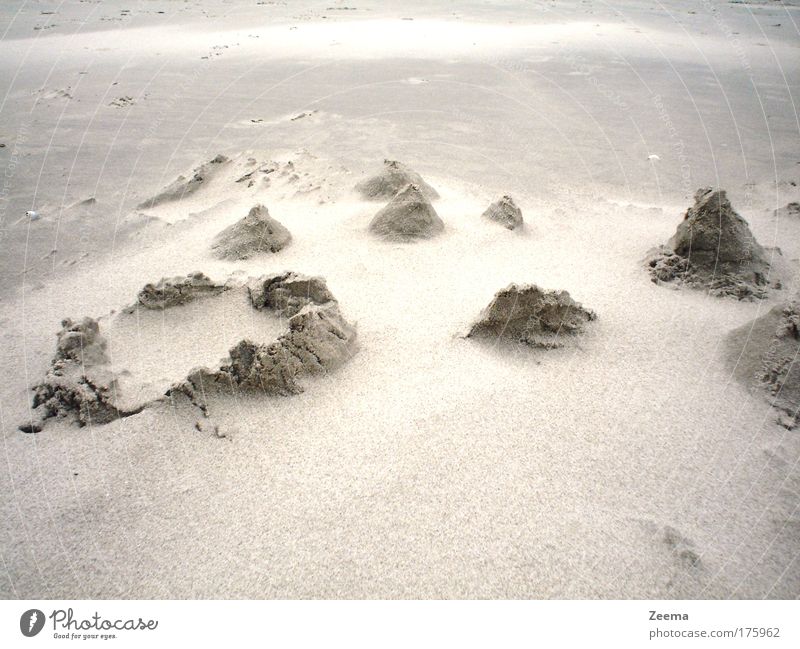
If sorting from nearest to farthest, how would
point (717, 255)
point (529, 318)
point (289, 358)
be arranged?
point (289, 358) < point (529, 318) < point (717, 255)

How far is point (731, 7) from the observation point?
2106 centimetres

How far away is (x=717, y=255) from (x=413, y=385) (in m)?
2.90

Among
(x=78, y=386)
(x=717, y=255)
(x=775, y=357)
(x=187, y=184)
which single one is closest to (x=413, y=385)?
(x=78, y=386)

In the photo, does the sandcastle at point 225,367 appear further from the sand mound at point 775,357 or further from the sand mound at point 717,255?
the sand mound at point 717,255

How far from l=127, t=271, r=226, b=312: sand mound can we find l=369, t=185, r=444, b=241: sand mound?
1.74m

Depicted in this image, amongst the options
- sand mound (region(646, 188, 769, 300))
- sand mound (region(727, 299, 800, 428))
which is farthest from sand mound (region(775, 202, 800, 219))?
sand mound (region(727, 299, 800, 428))

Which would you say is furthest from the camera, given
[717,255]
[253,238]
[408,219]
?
[408,219]

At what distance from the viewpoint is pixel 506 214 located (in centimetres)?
523

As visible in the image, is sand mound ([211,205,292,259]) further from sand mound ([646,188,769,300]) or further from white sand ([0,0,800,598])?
sand mound ([646,188,769,300])

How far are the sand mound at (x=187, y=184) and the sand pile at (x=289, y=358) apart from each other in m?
3.84

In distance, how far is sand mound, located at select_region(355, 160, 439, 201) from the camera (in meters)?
5.90

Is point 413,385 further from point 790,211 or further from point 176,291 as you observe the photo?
point 790,211

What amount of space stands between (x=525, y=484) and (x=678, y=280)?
8.88 feet

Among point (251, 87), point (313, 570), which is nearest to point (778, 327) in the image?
Answer: point (313, 570)
